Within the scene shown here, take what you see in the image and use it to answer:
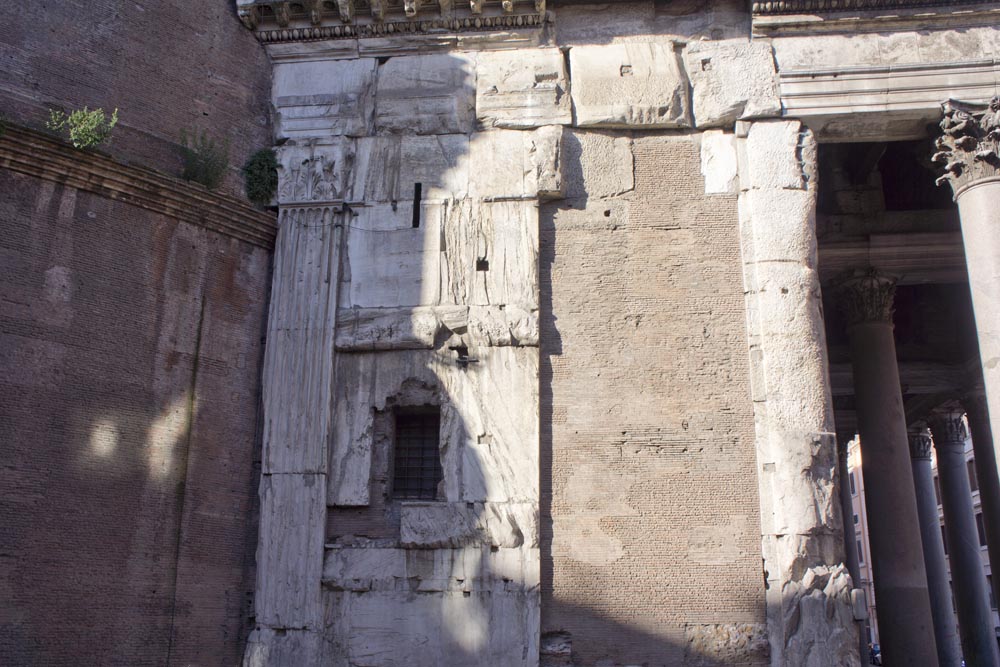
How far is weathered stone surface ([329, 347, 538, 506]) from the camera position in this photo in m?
7.66

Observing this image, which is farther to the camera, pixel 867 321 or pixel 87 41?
pixel 867 321

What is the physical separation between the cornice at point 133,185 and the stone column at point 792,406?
4.51m

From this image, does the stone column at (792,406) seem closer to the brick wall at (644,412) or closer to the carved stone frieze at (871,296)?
the brick wall at (644,412)

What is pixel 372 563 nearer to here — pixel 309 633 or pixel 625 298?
pixel 309 633

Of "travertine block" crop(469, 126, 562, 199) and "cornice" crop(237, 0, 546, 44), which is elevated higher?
"cornice" crop(237, 0, 546, 44)

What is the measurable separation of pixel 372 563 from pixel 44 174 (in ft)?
13.4

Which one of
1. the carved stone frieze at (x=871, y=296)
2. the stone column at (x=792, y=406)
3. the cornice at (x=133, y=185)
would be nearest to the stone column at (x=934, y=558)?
the carved stone frieze at (x=871, y=296)

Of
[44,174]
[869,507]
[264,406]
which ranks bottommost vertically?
[869,507]

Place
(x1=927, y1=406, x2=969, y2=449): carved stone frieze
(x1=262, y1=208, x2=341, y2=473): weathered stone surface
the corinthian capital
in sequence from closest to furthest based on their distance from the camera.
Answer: (x1=262, y1=208, x2=341, y2=473): weathered stone surface → the corinthian capital → (x1=927, y1=406, x2=969, y2=449): carved stone frieze

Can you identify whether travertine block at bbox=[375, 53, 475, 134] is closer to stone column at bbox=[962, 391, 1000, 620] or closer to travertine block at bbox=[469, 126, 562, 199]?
travertine block at bbox=[469, 126, 562, 199]

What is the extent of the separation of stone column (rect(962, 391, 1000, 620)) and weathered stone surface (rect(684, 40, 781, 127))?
6558 mm

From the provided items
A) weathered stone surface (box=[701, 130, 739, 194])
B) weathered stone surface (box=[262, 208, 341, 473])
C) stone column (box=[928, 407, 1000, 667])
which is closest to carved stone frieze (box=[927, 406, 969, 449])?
stone column (box=[928, 407, 1000, 667])

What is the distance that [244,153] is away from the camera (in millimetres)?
8805

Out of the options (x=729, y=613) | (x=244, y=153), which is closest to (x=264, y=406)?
(x=244, y=153)
